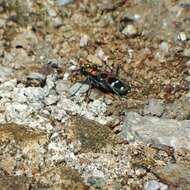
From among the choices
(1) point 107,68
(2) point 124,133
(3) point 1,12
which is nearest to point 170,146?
(2) point 124,133

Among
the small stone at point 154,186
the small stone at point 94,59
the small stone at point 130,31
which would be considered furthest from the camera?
the small stone at point 130,31

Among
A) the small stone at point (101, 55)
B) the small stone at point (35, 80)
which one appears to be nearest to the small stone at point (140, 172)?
the small stone at point (35, 80)

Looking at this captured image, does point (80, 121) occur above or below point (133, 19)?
below

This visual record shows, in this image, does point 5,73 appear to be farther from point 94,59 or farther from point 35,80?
point 94,59

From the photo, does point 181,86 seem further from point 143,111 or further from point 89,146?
point 89,146

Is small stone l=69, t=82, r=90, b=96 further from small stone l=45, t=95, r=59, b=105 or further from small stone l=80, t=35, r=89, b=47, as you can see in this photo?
small stone l=80, t=35, r=89, b=47

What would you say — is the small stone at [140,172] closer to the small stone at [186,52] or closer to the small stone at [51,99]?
the small stone at [51,99]

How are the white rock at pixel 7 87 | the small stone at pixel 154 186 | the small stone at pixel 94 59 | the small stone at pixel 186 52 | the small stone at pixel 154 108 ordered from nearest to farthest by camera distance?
the small stone at pixel 154 186
the small stone at pixel 154 108
the white rock at pixel 7 87
the small stone at pixel 186 52
the small stone at pixel 94 59

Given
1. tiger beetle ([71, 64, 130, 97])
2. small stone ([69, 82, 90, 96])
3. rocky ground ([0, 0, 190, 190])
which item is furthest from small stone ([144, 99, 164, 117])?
small stone ([69, 82, 90, 96])
